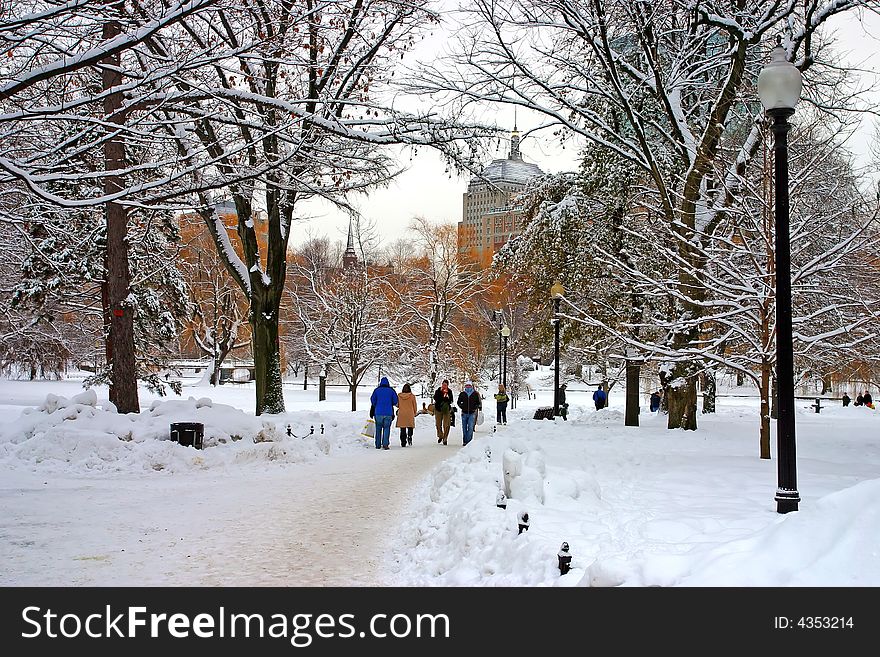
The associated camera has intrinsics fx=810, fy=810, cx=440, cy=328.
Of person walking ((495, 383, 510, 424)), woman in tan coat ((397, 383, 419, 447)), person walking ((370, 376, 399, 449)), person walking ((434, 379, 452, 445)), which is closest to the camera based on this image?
person walking ((370, 376, 399, 449))

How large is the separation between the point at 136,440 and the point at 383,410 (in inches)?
245

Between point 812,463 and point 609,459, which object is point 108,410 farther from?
point 812,463

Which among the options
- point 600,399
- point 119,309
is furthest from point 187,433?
point 600,399

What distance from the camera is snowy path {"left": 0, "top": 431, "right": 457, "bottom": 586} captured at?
7285mm

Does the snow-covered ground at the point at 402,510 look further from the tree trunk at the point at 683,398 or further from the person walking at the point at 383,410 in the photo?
the tree trunk at the point at 683,398

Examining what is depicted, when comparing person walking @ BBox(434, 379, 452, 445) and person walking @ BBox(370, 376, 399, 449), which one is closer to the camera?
person walking @ BBox(370, 376, 399, 449)

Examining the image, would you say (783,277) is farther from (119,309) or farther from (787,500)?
(119,309)

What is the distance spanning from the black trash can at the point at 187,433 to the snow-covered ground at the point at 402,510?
0.33 m

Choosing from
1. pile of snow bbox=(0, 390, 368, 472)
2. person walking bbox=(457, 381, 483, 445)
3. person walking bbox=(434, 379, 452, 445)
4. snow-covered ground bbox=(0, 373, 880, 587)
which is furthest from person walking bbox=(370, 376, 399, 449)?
person walking bbox=(457, 381, 483, 445)

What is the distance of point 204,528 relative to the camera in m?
9.34

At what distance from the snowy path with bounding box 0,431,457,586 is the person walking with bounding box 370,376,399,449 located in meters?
5.13

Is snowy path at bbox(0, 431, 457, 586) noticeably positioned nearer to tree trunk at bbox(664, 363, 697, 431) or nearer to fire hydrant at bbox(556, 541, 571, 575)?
fire hydrant at bbox(556, 541, 571, 575)

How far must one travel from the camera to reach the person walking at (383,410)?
20000 millimetres

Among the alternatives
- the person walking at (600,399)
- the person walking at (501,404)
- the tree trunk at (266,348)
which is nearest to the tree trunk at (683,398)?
the person walking at (501,404)
